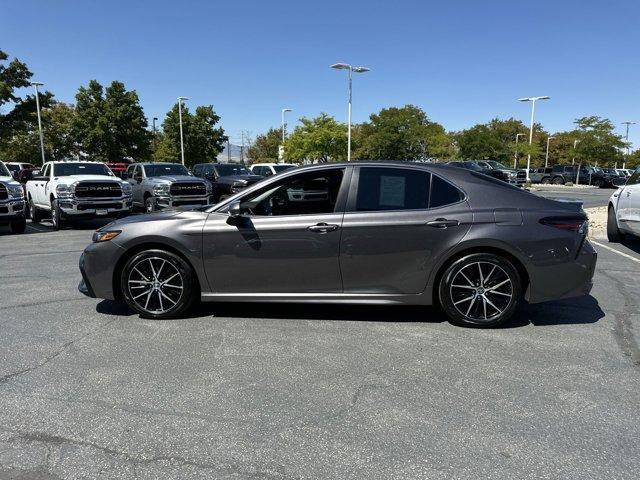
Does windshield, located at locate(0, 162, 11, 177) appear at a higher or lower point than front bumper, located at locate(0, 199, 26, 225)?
higher

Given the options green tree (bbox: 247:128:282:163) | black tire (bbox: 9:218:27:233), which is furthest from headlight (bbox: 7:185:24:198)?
green tree (bbox: 247:128:282:163)

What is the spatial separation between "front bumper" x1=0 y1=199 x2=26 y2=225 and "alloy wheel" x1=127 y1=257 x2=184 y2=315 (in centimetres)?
896

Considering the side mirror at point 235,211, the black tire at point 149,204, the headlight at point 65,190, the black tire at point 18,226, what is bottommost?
the black tire at point 18,226

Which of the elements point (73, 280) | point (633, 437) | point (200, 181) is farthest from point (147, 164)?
point (633, 437)

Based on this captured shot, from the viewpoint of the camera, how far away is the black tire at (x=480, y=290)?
4664mm

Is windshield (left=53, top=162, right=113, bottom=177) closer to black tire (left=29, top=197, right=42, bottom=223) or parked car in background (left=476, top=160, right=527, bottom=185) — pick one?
black tire (left=29, top=197, right=42, bottom=223)

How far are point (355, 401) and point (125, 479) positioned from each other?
1.48 m

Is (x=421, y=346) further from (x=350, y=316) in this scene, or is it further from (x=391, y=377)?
(x=350, y=316)

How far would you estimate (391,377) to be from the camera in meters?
3.71

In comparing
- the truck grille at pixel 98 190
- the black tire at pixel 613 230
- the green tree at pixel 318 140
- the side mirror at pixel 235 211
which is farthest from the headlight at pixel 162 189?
the green tree at pixel 318 140

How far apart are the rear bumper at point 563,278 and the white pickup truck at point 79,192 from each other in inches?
462

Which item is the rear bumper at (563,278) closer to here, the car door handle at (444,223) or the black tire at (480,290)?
the black tire at (480,290)

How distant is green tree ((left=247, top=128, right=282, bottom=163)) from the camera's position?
74.5 metres

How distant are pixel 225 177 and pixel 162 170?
2.77 metres
